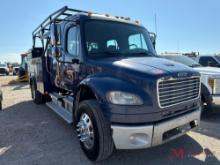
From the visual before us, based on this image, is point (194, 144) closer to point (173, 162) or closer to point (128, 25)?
point (173, 162)

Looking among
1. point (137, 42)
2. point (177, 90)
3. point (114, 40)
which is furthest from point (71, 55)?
point (177, 90)

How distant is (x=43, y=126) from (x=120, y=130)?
10.8 ft

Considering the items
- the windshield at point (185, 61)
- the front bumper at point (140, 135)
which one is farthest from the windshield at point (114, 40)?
the windshield at point (185, 61)

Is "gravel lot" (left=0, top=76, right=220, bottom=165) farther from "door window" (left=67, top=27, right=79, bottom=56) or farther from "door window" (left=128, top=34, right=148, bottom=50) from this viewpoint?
"door window" (left=128, top=34, right=148, bottom=50)

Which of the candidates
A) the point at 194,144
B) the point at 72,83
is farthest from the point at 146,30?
the point at 194,144

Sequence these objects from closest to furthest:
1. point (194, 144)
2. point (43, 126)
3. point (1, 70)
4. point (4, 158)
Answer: point (4, 158), point (194, 144), point (43, 126), point (1, 70)

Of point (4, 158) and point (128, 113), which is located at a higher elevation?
point (128, 113)

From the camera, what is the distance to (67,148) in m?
4.47

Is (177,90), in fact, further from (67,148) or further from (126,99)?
(67,148)

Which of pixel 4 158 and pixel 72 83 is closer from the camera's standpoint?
pixel 4 158

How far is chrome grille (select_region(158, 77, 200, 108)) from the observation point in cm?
339

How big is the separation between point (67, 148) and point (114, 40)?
7.57ft

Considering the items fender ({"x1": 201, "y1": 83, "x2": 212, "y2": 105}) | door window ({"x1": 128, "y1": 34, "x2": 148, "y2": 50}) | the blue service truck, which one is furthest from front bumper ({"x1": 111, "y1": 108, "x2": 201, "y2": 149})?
fender ({"x1": 201, "y1": 83, "x2": 212, "y2": 105})

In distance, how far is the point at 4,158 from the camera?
409 cm
